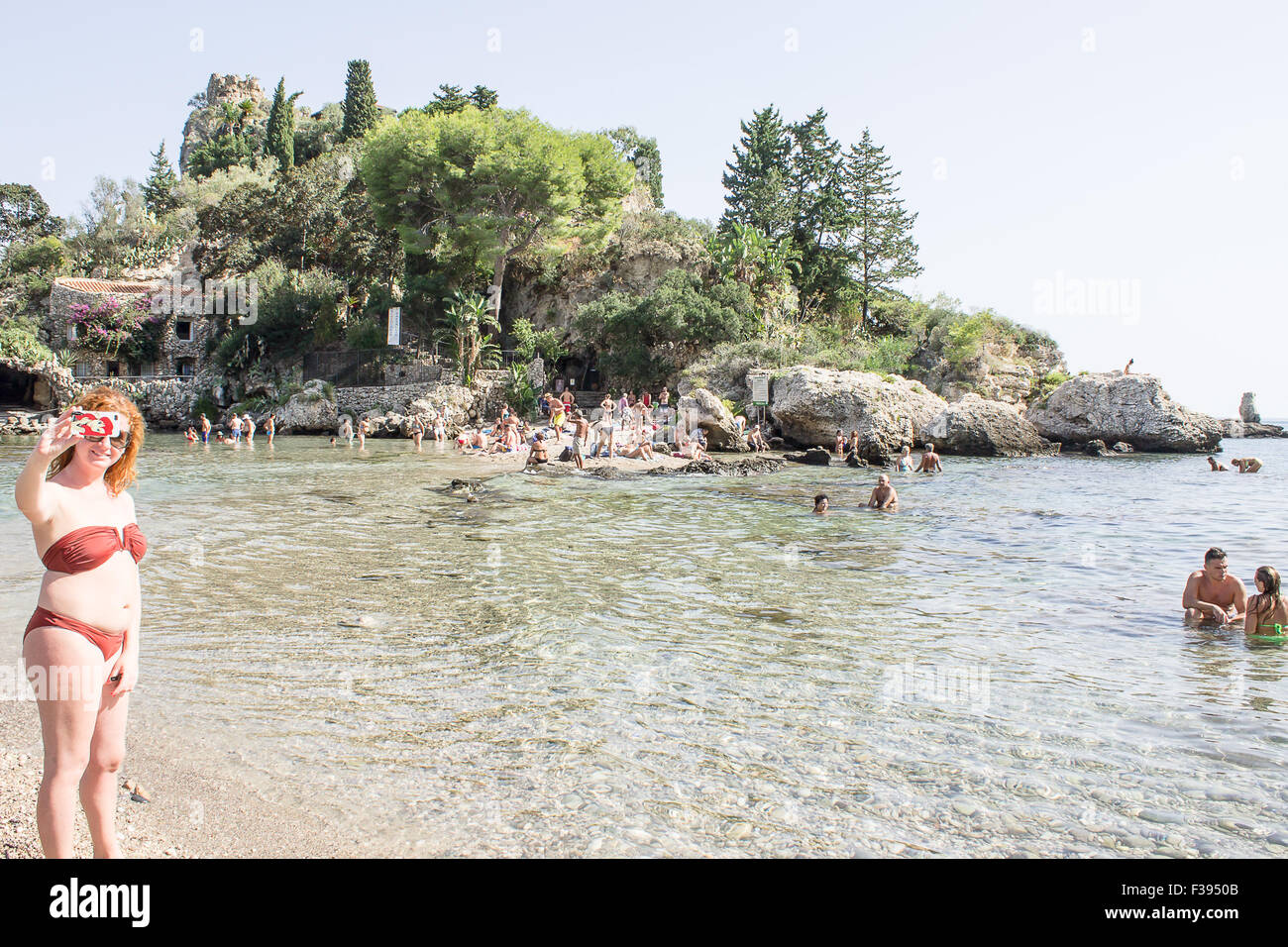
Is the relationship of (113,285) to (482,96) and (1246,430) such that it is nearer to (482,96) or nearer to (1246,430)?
(482,96)

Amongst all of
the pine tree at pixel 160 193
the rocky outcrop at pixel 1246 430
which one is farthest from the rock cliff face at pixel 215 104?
the rocky outcrop at pixel 1246 430

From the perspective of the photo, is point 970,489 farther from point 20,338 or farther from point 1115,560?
point 20,338

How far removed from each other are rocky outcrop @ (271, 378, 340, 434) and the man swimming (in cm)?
3775

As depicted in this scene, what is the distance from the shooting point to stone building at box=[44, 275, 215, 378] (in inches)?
1757

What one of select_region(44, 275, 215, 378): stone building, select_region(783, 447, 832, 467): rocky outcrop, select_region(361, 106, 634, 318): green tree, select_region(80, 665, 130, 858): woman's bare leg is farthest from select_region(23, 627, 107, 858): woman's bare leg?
select_region(44, 275, 215, 378): stone building

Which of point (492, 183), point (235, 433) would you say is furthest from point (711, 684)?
point (492, 183)

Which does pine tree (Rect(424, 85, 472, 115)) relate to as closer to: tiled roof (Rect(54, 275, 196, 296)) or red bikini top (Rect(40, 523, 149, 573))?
tiled roof (Rect(54, 275, 196, 296))

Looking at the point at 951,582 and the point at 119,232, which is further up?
the point at 119,232

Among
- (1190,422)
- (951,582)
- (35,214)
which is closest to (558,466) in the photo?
(951,582)

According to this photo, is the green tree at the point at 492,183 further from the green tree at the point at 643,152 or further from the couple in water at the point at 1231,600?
the couple in water at the point at 1231,600

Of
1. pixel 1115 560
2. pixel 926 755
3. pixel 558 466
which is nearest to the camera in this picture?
pixel 926 755

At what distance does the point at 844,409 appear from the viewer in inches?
1219

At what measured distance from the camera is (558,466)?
900 inches
